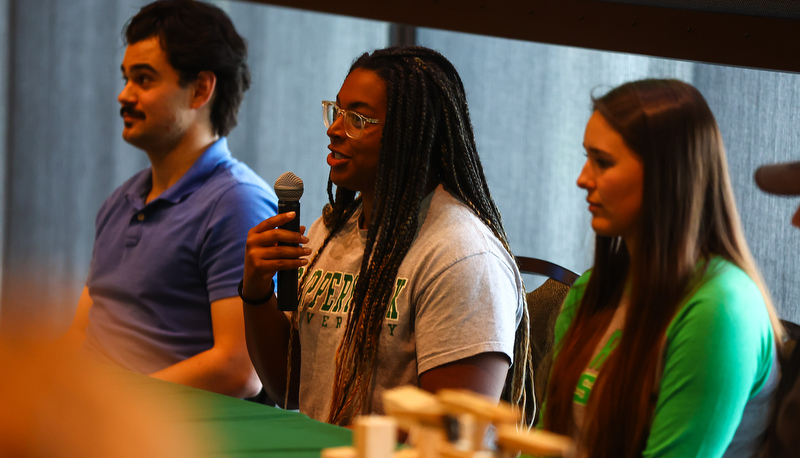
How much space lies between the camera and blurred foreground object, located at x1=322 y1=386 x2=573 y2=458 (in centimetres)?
53

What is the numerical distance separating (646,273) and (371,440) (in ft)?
1.81

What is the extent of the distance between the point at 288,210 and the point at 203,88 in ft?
2.99

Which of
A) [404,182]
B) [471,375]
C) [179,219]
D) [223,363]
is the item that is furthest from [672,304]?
[179,219]

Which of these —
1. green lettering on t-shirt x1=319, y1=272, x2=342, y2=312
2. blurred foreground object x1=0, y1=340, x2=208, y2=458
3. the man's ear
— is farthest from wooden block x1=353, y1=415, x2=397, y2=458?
the man's ear

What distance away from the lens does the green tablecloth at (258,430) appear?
994 mm

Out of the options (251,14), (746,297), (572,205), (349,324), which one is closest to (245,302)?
(349,324)

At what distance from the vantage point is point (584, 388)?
1.07 metres

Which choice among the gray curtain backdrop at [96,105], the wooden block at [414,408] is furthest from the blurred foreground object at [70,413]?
the gray curtain backdrop at [96,105]

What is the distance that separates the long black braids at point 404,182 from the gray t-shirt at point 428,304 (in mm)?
28

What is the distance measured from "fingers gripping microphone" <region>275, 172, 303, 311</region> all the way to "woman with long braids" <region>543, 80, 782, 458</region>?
1.78 feet

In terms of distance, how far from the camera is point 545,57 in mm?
2818

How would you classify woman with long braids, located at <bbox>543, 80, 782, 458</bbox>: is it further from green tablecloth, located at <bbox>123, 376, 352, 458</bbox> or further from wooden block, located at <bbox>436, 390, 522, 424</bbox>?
wooden block, located at <bbox>436, 390, 522, 424</bbox>

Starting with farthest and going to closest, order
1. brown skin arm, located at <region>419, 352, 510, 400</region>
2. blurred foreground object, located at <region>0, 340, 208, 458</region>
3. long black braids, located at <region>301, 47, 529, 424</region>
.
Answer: long black braids, located at <region>301, 47, 529, 424</region>
brown skin arm, located at <region>419, 352, 510, 400</region>
blurred foreground object, located at <region>0, 340, 208, 458</region>

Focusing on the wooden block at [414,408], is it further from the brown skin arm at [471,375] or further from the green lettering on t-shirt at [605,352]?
the brown skin arm at [471,375]
